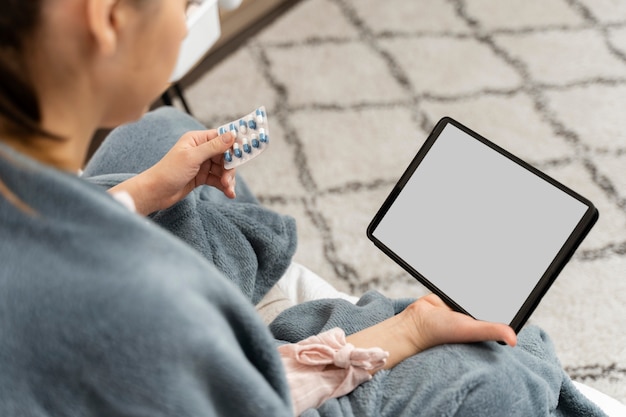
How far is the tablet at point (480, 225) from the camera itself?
0.71m

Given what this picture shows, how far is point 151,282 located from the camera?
44 cm

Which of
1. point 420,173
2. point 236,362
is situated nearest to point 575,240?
point 420,173

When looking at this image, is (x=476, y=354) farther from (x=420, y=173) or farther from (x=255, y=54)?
(x=255, y=54)

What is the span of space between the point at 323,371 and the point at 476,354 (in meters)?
0.17

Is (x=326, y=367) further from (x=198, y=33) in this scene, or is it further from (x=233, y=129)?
(x=198, y=33)

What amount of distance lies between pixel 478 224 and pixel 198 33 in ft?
1.89

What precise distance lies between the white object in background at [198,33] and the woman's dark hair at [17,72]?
574mm

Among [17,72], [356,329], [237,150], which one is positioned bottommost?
[356,329]

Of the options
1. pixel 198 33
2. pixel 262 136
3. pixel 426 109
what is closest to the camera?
pixel 262 136

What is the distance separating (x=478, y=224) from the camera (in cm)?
78

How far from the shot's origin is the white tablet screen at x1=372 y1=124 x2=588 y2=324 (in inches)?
28.5

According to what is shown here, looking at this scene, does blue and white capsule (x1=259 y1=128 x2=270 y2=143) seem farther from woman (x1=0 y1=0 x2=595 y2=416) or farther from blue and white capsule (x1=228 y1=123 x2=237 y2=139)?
woman (x1=0 y1=0 x2=595 y2=416)

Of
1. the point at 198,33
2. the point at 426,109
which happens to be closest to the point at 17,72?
the point at 198,33

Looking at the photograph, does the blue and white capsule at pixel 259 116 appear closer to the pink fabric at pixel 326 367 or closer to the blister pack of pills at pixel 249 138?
the blister pack of pills at pixel 249 138
